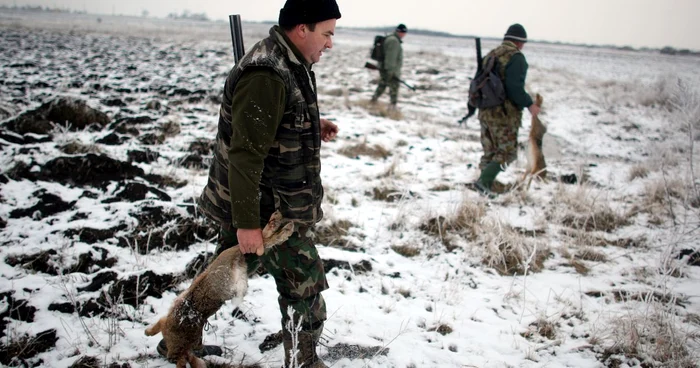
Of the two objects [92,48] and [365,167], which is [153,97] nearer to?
[365,167]

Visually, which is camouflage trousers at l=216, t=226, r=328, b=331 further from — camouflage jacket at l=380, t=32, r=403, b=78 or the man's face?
camouflage jacket at l=380, t=32, r=403, b=78

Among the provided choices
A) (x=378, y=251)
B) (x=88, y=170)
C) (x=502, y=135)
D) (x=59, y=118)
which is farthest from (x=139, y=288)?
(x=59, y=118)

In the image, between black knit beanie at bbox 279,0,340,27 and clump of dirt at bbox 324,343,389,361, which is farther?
clump of dirt at bbox 324,343,389,361

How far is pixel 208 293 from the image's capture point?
1.62 m

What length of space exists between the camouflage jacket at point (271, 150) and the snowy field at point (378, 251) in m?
0.96

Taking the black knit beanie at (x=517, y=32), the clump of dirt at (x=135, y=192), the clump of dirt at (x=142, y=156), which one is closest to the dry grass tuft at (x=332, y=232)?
the clump of dirt at (x=135, y=192)

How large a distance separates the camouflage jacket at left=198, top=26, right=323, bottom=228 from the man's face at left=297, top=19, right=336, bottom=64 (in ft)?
0.12

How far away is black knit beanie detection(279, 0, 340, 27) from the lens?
4.80 ft

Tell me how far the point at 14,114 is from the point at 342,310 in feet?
18.4

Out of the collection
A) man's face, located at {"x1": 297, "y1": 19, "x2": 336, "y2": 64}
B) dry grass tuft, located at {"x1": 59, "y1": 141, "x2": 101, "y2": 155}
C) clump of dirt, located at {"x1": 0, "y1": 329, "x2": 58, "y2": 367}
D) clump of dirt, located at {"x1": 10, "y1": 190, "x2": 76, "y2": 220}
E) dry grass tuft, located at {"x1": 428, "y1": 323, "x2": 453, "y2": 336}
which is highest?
man's face, located at {"x1": 297, "y1": 19, "x2": 336, "y2": 64}

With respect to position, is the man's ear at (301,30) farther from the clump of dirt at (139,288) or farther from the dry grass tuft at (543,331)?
the dry grass tuft at (543,331)

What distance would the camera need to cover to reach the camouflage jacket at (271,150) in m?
1.40

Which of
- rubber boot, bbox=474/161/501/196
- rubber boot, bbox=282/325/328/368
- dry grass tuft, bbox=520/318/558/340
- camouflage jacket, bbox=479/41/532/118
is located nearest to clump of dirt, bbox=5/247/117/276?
rubber boot, bbox=282/325/328/368

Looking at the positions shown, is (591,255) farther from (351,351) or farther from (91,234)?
(91,234)
